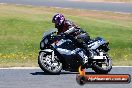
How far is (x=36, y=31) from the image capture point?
1099 inches

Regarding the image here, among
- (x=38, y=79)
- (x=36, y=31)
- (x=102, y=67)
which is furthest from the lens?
(x=36, y=31)

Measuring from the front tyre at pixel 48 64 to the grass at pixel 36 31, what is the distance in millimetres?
→ 2266

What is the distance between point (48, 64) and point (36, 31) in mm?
14060

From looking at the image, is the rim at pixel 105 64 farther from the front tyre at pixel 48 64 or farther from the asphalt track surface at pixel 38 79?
the front tyre at pixel 48 64

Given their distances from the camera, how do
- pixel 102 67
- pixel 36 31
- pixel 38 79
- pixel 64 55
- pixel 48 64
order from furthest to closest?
pixel 36 31, pixel 102 67, pixel 64 55, pixel 48 64, pixel 38 79

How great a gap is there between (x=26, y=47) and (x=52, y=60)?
8.99m

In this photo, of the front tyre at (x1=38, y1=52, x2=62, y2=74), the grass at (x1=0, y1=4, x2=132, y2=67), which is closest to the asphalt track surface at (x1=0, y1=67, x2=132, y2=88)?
the front tyre at (x1=38, y1=52, x2=62, y2=74)

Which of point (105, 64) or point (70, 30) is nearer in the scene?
point (70, 30)

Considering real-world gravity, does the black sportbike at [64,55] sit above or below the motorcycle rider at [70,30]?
below

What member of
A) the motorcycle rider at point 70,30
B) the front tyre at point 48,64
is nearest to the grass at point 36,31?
the front tyre at point 48,64

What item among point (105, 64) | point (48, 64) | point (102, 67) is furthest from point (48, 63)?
point (105, 64)

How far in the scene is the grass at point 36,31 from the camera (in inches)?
736

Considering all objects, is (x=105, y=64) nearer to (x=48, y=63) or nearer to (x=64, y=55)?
(x=64, y=55)

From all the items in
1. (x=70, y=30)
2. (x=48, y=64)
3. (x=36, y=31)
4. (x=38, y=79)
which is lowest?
(x=36, y=31)
